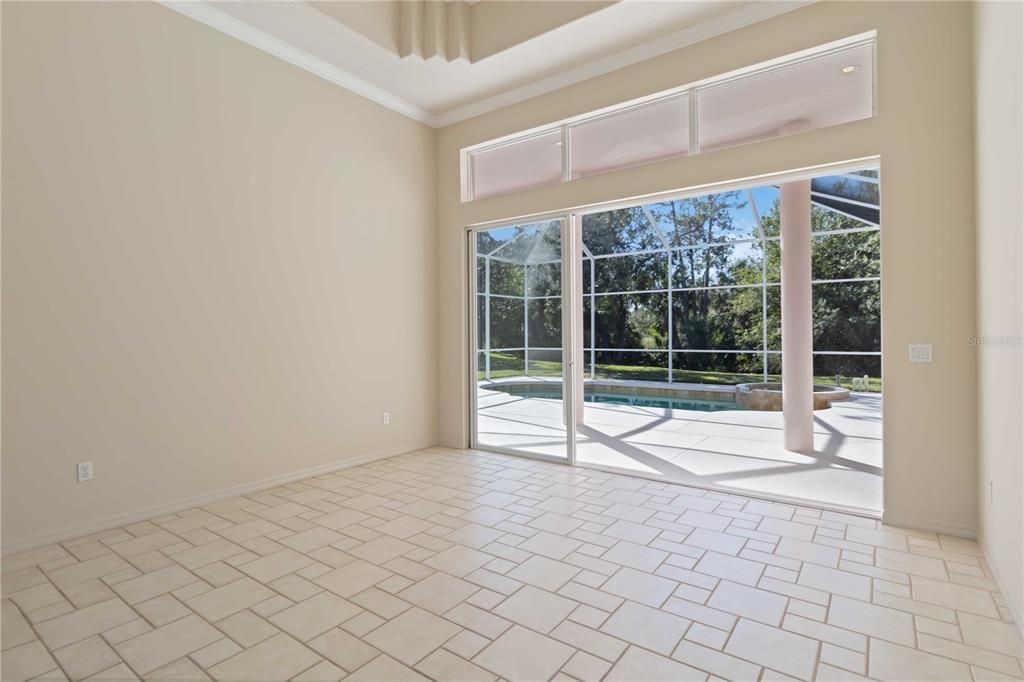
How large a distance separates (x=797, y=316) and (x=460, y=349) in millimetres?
3401

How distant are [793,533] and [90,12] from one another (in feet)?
17.0

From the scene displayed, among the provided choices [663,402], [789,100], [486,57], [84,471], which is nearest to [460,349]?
[486,57]

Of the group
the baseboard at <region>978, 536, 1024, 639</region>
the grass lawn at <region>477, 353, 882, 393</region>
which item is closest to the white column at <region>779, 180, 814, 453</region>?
the baseboard at <region>978, 536, 1024, 639</region>

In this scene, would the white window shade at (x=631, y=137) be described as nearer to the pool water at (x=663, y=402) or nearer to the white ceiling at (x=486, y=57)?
the white ceiling at (x=486, y=57)

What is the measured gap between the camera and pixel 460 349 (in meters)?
5.50

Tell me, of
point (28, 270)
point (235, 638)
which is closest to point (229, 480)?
point (28, 270)

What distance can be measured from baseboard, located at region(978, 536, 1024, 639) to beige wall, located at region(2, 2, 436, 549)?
14.2ft

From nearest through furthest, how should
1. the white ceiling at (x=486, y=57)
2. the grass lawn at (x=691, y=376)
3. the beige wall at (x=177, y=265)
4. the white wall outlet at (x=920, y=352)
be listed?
the beige wall at (x=177, y=265) < the white wall outlet at (x=920, y=352) < the white ceiling at (x=486, y=57) < the grass lawn at (x=691, y=376)

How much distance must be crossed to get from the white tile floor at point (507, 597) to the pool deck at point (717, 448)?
645 mm

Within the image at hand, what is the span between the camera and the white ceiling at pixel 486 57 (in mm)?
3689

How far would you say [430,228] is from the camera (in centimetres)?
559

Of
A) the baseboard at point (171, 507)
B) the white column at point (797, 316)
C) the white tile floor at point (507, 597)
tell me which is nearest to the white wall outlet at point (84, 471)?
the baseboard at point (171, 507)

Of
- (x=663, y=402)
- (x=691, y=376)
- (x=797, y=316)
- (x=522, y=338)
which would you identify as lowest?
(x=663, y=402)

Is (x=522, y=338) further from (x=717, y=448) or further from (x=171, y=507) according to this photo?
(x=171, y=507)
